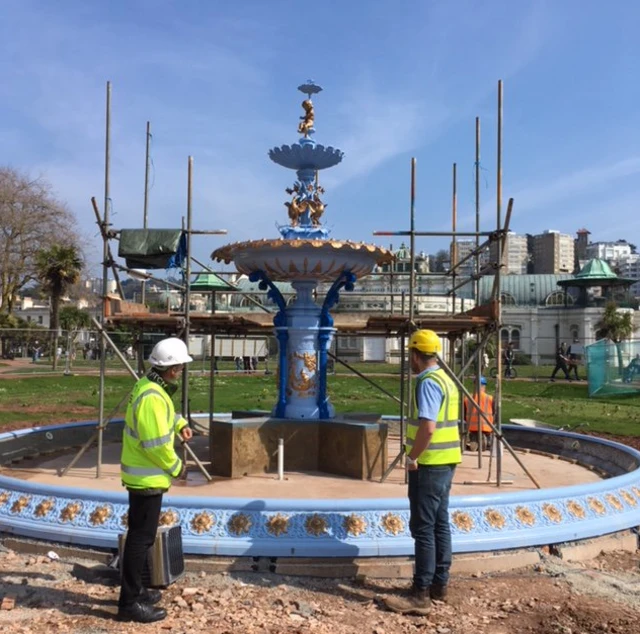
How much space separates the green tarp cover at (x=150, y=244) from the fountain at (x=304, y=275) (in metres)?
0.81

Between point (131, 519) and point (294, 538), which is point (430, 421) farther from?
point (131, 519)

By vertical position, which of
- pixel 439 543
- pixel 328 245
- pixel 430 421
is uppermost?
pixel 328 245

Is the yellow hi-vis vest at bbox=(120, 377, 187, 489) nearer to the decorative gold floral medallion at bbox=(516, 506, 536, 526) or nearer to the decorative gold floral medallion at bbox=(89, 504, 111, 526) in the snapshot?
the decorative gold floral medallion at bbox=(89, 504, 111, 526)

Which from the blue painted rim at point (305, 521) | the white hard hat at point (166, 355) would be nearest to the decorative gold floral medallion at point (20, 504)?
the blue painted rim at point (305, 521)

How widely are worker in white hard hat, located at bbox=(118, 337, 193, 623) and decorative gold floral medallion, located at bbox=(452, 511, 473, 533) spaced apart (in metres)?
2.84

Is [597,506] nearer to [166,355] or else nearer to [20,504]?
[166,355]

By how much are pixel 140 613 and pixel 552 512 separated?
4171 mm

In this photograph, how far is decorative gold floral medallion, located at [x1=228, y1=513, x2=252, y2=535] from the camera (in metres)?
6.76

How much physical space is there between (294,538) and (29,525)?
8.84 ft

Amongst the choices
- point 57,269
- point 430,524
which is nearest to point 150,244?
point 430,524

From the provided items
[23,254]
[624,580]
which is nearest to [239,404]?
[624,580]

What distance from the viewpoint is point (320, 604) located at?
5875 millimetres

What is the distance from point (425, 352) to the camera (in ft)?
20.3

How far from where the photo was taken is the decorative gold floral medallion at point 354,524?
675 cm
